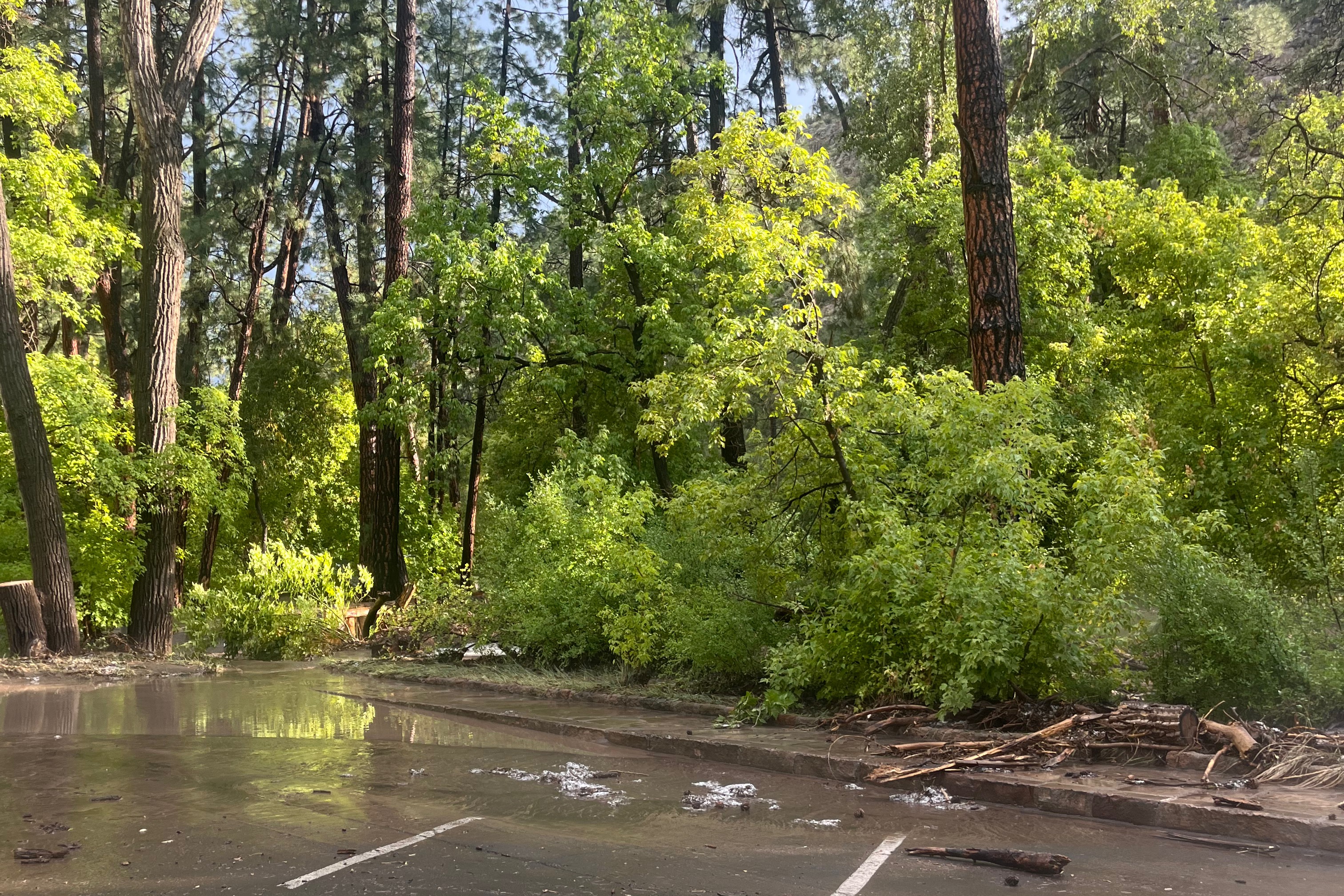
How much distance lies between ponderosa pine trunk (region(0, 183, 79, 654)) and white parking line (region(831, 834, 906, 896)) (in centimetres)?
1544

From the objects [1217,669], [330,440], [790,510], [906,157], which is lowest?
[1217,669]

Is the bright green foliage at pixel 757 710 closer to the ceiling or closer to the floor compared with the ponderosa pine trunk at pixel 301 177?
closer to the floor

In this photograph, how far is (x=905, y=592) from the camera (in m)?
8.92

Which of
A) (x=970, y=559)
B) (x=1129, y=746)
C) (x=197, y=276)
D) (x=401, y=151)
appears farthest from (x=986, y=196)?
(x=197, y=276)

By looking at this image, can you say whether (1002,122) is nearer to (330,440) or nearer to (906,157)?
(906,157)

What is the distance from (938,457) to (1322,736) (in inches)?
149

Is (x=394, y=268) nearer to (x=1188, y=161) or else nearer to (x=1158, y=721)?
(x=1158, y=721)

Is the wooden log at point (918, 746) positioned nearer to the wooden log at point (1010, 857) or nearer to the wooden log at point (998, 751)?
the wooden log at point (998, 751)

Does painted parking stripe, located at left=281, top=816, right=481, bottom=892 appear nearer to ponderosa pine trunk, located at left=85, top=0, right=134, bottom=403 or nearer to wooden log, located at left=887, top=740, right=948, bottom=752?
wooden log, located at left=887, top=740, right=948, bottom=752

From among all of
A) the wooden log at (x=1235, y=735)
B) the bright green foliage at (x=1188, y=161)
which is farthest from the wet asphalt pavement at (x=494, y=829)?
the bright green foliage at (x=1188, y=161)

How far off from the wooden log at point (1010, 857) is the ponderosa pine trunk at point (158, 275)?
16673 mm

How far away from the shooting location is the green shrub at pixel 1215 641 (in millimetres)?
7805

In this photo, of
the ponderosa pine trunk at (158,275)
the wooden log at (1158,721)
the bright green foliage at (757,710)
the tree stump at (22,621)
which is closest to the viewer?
the wooden log at (1158,721)

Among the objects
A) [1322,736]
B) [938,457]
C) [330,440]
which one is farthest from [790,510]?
[330,440]
